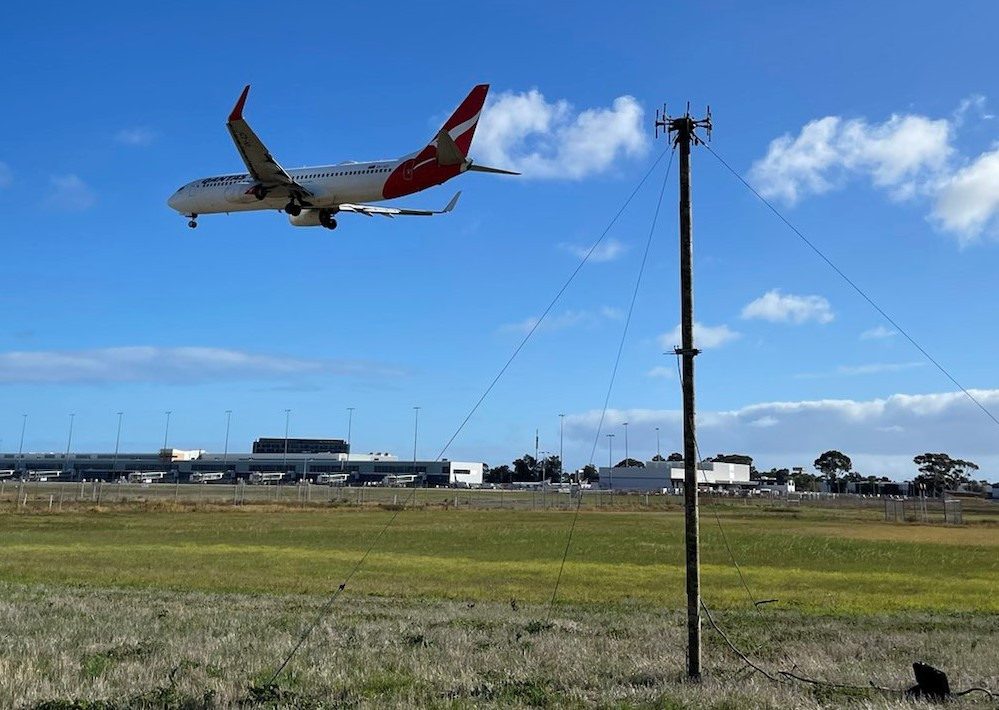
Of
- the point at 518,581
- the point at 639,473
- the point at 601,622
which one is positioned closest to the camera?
the point at 601,622

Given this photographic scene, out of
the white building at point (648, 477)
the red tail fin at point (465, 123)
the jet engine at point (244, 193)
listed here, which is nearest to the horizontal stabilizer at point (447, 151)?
the red tail fin at point (465, 123)

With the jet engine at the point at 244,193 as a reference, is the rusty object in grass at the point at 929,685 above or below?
below

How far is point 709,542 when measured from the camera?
4216 cm

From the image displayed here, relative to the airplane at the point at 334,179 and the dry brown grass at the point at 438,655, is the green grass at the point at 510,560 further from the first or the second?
the airplane at the point at 334,179

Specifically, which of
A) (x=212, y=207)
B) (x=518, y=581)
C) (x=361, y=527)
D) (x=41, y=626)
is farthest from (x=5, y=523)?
(x=41, y=626)

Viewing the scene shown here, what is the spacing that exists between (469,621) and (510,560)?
1701cm

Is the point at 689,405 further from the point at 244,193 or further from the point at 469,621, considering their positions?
the point at 244,193

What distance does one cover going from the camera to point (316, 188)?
37.0 metres

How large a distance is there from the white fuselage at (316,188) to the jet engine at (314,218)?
0.77m

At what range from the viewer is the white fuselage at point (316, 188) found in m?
36.4

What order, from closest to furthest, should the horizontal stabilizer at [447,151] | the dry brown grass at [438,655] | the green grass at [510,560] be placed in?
1. the dry brown grass at [438,655]
2. the green grass at [510,560]
3. the horizontal stabilizer at [447,151]

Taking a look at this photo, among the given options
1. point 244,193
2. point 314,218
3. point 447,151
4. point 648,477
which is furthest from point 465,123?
point 648,477

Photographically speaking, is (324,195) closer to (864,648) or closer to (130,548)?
(130,548)

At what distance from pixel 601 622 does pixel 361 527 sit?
3619 cm
